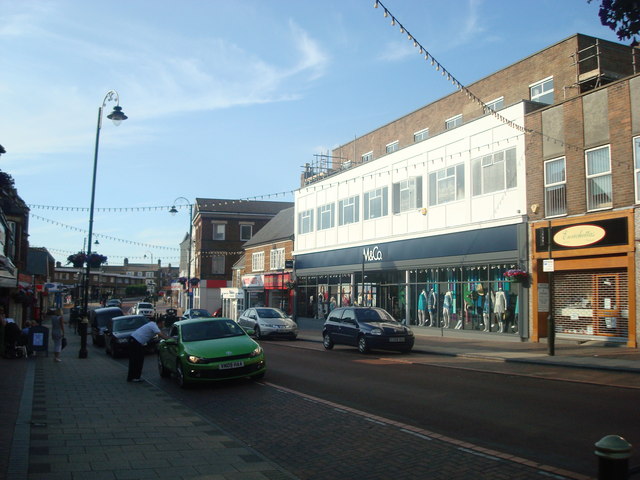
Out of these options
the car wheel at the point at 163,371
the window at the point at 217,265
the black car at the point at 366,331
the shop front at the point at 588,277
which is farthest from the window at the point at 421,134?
the window at the point at 217,265

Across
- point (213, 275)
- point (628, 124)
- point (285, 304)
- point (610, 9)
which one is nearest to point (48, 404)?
point (610, 9)

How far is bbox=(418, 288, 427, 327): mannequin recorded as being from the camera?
91.4 feet

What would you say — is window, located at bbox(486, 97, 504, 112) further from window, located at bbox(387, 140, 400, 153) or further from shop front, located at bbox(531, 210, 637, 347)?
shop front, located at bbox(531, 210, 637, 347)

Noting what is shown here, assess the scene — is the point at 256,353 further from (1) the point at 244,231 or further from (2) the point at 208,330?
(1) the point at 244,231

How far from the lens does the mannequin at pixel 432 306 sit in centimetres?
2700

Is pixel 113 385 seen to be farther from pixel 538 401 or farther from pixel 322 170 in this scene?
pixel 322 170

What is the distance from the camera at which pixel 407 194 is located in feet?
96.9

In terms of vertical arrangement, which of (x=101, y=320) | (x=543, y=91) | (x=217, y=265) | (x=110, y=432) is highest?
Result: (x=543, y=91)

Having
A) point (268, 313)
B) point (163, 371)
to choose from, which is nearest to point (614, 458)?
point (163, 371)

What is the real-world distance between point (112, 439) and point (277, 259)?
38.9m

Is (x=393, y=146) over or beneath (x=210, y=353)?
over

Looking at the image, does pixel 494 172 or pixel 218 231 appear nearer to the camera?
pixel 494 172

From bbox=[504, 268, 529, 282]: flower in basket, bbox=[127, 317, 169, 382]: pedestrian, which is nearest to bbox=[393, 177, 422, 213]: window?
bbox=[504, 268, 529, 282]: flower in basket

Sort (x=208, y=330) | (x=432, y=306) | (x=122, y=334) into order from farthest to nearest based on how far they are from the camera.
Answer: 1. (x=432, y=306)
2. (x=122, y=334)
3. (x=208, y=330)
